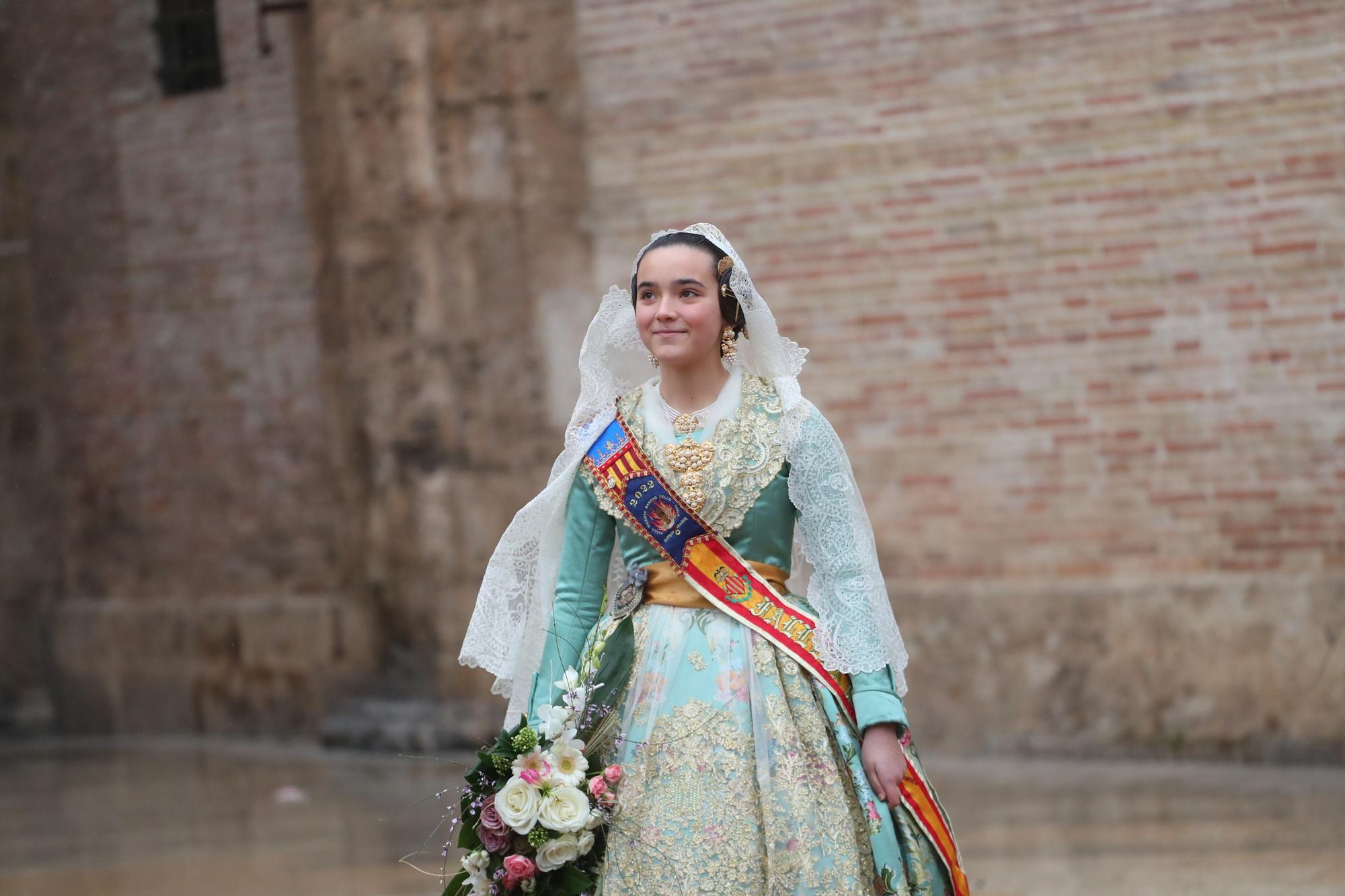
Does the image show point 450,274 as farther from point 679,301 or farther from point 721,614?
point 721,614

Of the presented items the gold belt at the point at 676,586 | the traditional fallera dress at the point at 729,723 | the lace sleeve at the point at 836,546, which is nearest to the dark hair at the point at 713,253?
the traditional fallera dress at the point at 729,723

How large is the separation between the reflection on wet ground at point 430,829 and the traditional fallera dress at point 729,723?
2397 mm

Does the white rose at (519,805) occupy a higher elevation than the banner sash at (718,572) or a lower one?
lower

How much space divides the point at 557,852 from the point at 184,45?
29.5ft

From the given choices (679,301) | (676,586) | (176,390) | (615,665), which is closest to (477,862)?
(615,665)

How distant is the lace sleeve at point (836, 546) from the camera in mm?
3344

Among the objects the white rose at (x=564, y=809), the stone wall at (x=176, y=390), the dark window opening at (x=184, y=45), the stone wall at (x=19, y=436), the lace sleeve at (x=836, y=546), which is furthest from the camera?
the stone wall at (x=19, y=436)

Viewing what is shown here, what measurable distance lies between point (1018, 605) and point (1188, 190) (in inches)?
79.7

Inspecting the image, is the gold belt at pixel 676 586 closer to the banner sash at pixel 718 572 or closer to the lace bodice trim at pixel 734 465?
the banner sash at pixel 718 572

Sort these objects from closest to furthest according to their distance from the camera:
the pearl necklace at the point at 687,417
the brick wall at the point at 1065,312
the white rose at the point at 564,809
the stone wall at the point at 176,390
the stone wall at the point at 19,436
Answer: the white rose at the point at 564,809
the pearl necklace at the point at 687,417
the brick wall at the point at 1065,312
the stone wall at the point at 176,390
the stone wall at the point at 19,436

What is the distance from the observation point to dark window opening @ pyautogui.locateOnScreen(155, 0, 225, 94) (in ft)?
35.6

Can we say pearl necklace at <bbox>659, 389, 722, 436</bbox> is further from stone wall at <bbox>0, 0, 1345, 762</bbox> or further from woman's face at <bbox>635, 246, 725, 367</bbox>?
stone wall at <bbox>0, 0, 1345, 762</bbox>

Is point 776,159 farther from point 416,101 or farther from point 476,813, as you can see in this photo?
point 476,813

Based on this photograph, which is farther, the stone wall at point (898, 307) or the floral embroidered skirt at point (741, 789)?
the stone wall at point (898, 307)
